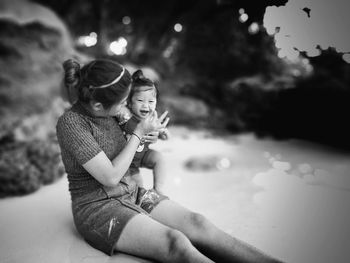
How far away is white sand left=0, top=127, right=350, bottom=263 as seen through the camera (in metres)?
1.92

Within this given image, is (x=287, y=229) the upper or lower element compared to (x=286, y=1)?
lower

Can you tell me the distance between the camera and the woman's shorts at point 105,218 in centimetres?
163

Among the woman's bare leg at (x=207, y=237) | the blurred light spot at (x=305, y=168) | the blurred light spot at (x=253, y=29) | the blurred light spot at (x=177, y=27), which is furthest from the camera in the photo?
the blurred light spot at (x=177, y=27)

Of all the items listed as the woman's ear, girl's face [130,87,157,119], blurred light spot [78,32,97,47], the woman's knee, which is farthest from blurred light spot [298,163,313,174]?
blurred light spot [78,32,97,47]

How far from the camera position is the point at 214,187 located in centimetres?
287

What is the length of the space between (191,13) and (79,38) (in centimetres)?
204

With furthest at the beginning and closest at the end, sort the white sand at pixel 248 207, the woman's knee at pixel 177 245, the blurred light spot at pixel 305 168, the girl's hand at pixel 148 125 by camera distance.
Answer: the blurred light spot at pixel 305 168, the white sand at pixel 248 207, the girl's hand at pixel 148 125, the woman's knee at pixel 177 245

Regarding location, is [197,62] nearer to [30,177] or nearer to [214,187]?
[214,187]

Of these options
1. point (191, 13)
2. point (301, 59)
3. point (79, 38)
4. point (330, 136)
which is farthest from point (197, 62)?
point (330, 136)

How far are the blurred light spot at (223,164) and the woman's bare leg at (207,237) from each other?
5.09ft

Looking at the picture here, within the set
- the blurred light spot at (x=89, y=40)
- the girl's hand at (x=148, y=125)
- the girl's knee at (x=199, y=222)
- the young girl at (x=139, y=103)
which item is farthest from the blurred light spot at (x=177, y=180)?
the blurred light spot at (x=89, y=40)

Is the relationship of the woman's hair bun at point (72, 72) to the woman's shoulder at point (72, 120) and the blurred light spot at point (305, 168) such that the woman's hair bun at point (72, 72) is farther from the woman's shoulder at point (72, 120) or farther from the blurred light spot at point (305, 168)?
the blurred light spot at point (305, 168)

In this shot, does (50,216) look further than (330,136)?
No

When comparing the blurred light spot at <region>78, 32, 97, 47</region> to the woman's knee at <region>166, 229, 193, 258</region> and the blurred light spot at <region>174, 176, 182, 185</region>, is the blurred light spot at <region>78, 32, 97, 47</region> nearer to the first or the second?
the blurred light spot at <region>174, 176, 182, 185</region>
